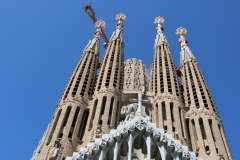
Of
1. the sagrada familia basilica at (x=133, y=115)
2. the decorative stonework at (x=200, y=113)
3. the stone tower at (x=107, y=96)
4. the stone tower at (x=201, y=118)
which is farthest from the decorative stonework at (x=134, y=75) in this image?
the decorative stonework at (x=200, y=113)

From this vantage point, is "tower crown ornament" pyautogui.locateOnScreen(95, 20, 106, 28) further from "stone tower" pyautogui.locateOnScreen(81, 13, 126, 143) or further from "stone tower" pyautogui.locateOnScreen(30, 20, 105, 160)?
"stone tower" pyautogui.locateOnScreen(30, 20, 105, 160)

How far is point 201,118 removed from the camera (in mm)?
25078

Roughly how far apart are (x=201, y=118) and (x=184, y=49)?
11.0 meters

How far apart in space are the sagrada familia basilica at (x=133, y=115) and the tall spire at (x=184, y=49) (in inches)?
3.8

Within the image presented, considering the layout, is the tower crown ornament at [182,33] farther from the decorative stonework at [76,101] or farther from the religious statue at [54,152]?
the religious statue at [54,152]

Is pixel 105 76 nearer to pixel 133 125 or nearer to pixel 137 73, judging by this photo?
pixel 137 73

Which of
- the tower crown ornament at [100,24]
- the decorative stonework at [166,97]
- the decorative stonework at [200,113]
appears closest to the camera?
the decorative stonework at [200,113]

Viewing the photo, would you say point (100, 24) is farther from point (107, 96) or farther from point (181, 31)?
point (107, 96)

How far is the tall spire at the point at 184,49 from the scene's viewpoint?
32847mm

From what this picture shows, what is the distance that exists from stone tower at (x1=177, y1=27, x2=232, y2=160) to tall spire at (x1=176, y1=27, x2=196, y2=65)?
0.63 m

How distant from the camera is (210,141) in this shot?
2281 centimetres

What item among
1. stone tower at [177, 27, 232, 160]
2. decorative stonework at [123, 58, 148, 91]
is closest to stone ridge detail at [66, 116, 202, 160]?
Answer: stone tower at [177, 27, 232, 160]

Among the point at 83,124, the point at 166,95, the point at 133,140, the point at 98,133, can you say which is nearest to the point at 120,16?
the point at 166,95

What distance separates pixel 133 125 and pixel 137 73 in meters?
17.7
